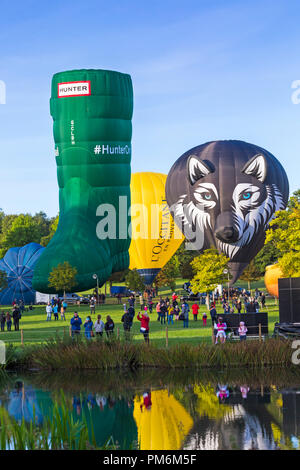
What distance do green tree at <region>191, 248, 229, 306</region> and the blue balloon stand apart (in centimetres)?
1928

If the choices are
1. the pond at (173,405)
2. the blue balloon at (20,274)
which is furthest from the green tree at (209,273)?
the pond at (173,405)

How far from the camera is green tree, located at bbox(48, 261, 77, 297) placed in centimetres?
5909

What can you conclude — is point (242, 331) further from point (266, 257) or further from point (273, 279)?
point (266, 257)

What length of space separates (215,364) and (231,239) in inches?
1324

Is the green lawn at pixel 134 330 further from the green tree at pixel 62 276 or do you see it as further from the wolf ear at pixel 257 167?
the wolf ear at pixel 257 167

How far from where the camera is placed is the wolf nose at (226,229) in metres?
56.9

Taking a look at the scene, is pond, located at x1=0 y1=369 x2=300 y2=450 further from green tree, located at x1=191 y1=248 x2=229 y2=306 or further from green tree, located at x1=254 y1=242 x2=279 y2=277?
green tree, located at x1=254 y1=242 x2=279 y2=277

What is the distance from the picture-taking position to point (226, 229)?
56.9 metres

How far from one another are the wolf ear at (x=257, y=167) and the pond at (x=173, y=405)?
35846 millimetres

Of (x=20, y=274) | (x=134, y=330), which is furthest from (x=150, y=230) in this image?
(x=134, y=330)

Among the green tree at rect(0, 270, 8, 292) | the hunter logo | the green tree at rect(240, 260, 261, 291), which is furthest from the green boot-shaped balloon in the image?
the green tree at rect(240, 260, 261, 291)

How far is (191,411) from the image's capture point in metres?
18.2

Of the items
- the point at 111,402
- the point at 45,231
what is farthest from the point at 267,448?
the point at 45,231
